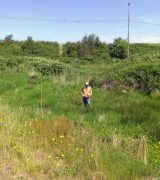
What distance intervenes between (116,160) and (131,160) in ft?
0.86

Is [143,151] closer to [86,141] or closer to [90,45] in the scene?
[86,141]

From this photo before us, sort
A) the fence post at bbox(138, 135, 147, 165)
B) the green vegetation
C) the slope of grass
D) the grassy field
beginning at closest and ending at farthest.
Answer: the slope of grass
the grassy field
the green vegetation
the fence post at bbox(138, 135, 147, 165)

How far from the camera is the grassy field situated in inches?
261

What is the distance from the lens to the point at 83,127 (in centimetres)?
1183

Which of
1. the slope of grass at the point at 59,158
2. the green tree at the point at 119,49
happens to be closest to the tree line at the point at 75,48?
the green tree at the point at 119,49

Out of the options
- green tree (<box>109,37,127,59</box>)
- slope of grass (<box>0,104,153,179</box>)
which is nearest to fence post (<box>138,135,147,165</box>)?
slope of grass (<box>0,104,153,179</box>)

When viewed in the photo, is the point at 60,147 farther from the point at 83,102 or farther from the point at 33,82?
the point at 33,82

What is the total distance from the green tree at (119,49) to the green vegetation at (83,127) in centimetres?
3393

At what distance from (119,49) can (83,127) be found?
167ft

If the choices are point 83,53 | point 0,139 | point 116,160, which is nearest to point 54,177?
point 116,160

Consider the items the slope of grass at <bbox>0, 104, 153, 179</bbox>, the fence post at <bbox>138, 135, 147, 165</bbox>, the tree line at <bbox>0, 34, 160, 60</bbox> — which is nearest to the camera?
the slope of grass at <bbox>0, 104, 153, 179</bbox>

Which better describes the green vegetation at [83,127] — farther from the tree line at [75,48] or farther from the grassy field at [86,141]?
the tree line at [75,48]

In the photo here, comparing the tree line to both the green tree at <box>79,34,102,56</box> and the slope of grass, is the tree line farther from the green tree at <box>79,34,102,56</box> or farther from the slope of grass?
the slope of grass

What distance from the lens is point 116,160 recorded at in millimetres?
6922
